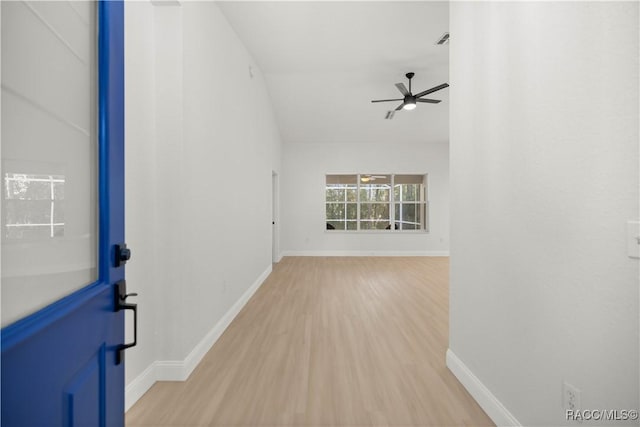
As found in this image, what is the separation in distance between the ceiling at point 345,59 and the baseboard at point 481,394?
338 cm

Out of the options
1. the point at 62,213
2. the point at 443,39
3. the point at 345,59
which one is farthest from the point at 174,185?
the point at 443,39

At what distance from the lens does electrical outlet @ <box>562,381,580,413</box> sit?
112 cm

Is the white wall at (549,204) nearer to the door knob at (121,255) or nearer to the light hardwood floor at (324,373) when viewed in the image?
the light hardwood floor at (324,373)

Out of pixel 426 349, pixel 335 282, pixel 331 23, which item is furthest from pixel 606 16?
pixel 335 282

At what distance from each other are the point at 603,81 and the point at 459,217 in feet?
3.74

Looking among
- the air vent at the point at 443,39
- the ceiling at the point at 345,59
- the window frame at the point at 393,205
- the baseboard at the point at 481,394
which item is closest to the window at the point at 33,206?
the baseboard at the point at 481,394

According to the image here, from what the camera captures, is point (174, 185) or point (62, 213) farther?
point (174, 185)

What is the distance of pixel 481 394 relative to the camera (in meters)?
1.71

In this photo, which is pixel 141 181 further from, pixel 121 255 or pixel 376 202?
pixel 376 202

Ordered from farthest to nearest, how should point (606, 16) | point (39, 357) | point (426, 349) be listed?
point (426, 349)
point (606, 16)
point (39, 357)

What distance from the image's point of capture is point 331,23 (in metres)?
3.39

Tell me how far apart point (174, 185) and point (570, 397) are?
7.62 feet

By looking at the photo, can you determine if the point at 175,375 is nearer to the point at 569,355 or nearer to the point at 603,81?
the point at 569,355

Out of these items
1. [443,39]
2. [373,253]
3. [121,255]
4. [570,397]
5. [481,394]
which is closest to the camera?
[121,255]
